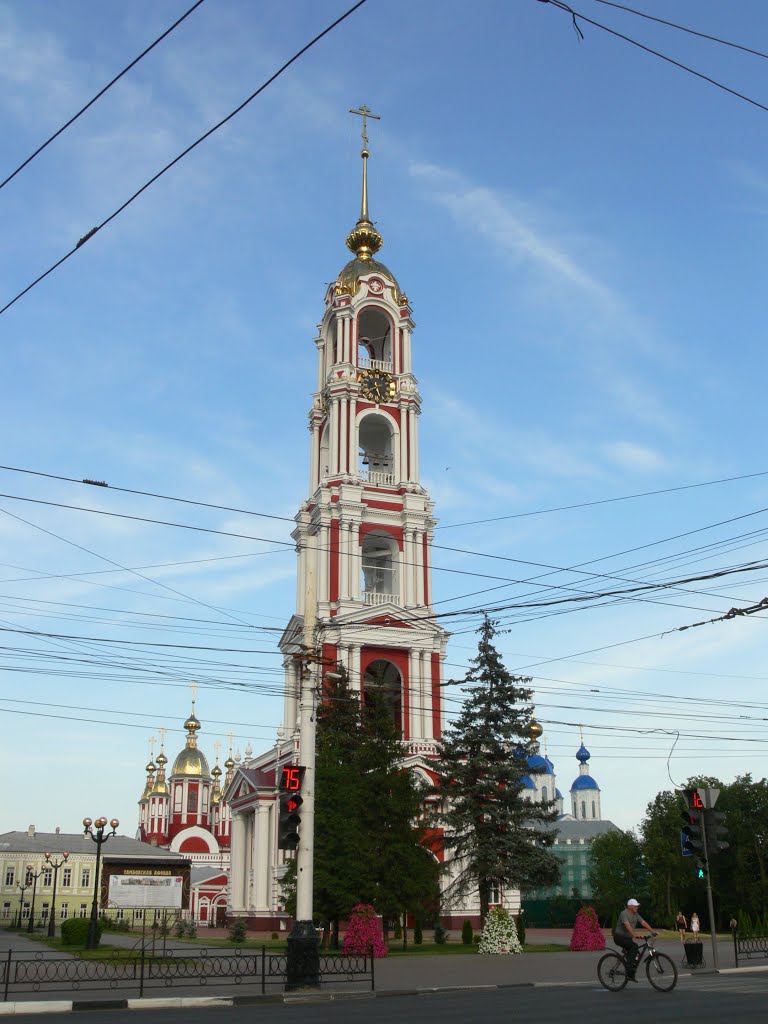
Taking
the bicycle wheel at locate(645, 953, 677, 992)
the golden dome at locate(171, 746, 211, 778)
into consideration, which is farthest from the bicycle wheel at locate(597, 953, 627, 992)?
the golden dome at locate(171, 746, 211, 778)

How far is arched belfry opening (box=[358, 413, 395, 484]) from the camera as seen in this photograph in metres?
57.0

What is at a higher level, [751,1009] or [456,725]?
[456,725]

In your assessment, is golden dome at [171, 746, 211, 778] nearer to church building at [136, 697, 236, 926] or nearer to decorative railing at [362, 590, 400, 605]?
church building at [136, 697, 236, 926]

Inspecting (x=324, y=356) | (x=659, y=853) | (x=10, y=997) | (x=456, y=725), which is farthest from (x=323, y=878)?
(x=659, y=853)

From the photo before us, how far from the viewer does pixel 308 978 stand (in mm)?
19141

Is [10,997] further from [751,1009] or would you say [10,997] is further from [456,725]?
[456,725]

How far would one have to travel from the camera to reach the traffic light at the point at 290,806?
1969cm

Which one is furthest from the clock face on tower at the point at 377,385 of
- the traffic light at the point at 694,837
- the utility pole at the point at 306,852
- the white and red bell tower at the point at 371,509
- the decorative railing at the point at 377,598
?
the traffic light at the point at 694,837

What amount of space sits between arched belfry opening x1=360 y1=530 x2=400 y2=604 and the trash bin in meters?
31.5

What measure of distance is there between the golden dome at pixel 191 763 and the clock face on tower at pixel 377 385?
68.7 meters

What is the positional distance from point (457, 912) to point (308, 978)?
31557 mm

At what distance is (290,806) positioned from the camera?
19938 millimetres

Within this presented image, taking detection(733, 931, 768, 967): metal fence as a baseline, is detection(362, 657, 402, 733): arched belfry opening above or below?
above

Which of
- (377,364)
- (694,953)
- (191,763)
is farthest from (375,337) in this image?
(191,763)
